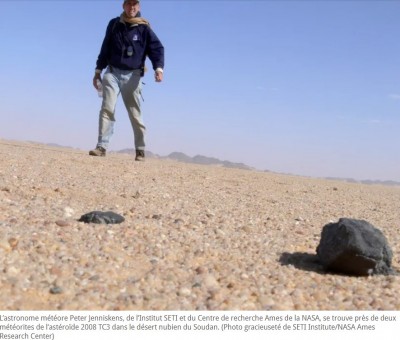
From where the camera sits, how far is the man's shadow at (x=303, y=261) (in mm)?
2984

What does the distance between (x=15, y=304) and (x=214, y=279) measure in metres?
0.93

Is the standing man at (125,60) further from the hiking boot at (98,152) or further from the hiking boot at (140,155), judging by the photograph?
the hiking boot at (140,155)

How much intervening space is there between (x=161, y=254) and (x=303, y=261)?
2.79 feet

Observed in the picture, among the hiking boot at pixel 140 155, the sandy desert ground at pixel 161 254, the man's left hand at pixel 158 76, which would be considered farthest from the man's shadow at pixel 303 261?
the hiking boot at pixel 140 155

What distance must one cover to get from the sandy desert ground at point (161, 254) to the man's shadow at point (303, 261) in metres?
0.01

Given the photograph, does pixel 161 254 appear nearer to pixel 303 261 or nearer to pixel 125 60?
pixel 303 261

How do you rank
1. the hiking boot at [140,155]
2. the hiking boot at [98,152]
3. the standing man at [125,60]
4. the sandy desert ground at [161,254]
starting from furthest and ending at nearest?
the hiking boot at [140,155], the hiking boot at [98,152], the standing man at [125,60], the sandy desert ground at [161,254]

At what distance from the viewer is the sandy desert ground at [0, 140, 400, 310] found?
229cm

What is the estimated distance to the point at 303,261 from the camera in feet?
10.2

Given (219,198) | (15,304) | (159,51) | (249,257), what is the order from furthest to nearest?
(159,51) < (219,198) < (249,257) < (15,304)

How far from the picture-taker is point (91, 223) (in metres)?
3.25

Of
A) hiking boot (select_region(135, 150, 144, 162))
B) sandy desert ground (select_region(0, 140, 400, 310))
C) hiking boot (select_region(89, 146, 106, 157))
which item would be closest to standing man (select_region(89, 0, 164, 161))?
hiking boot (select_region(89, 146, 106, 157))
